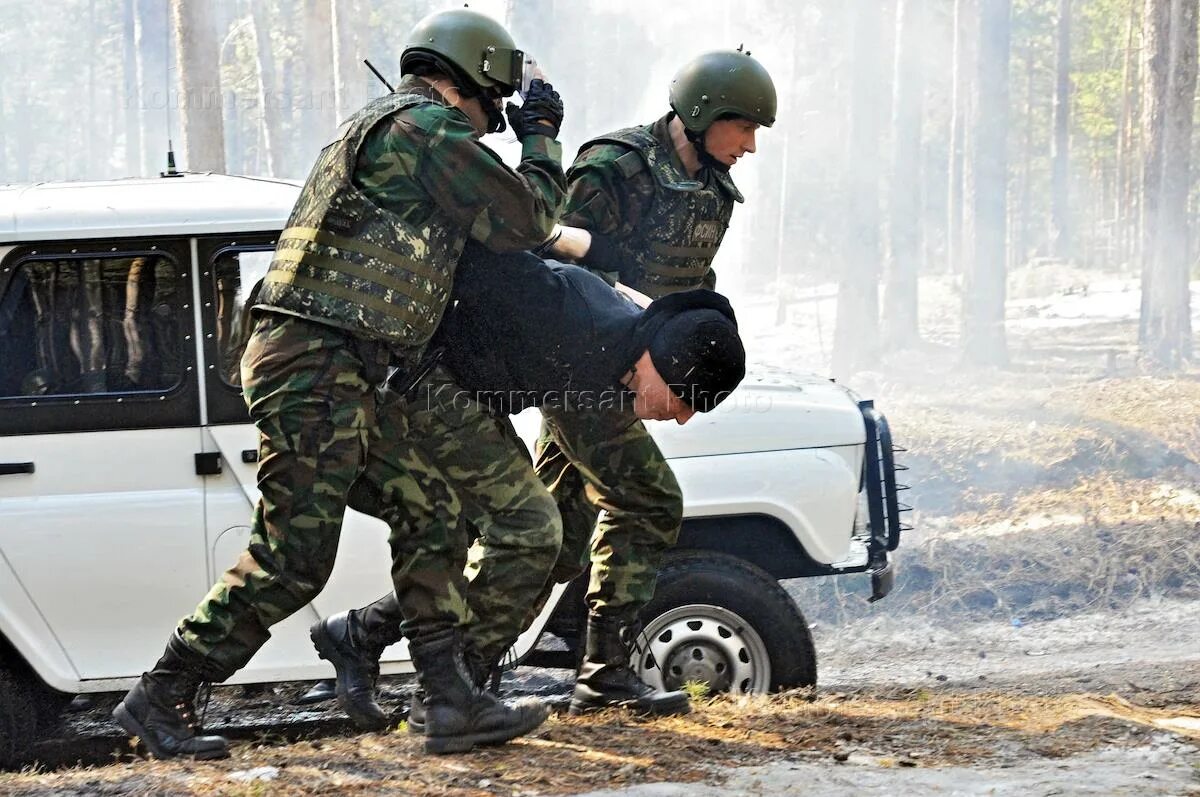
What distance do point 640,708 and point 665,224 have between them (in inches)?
65.2

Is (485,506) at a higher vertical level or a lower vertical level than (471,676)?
higher

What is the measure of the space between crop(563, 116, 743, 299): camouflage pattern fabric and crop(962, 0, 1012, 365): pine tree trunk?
15.4 meters

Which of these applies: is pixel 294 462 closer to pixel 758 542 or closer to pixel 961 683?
pixel 758 542

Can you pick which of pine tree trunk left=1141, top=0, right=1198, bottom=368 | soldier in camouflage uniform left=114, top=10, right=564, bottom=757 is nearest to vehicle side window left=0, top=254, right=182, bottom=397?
soldier in camouflage uniform left=114, top=10, right=564, bottom=757

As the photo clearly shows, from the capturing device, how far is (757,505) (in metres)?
5.05

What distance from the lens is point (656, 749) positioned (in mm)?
4098

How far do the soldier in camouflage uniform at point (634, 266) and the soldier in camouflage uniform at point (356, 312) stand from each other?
2.22 ft

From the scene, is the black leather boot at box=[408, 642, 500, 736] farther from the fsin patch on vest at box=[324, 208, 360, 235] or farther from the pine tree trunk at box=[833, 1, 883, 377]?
the pine tree trunk at box=[833, 1, 883, 377]

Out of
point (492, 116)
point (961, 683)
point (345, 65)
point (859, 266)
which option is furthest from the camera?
point (345, 65)

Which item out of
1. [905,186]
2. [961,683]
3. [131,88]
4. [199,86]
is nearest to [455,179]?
[961,683]

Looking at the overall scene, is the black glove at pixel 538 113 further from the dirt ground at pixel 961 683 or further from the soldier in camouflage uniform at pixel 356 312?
the dirt ground at pixel 961 683

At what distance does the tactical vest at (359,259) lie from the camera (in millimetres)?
3754

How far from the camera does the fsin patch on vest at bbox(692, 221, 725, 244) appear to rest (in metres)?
4.82

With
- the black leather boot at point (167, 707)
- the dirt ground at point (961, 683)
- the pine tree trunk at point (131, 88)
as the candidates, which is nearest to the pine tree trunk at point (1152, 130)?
the dirt ground at point (961, 683)
